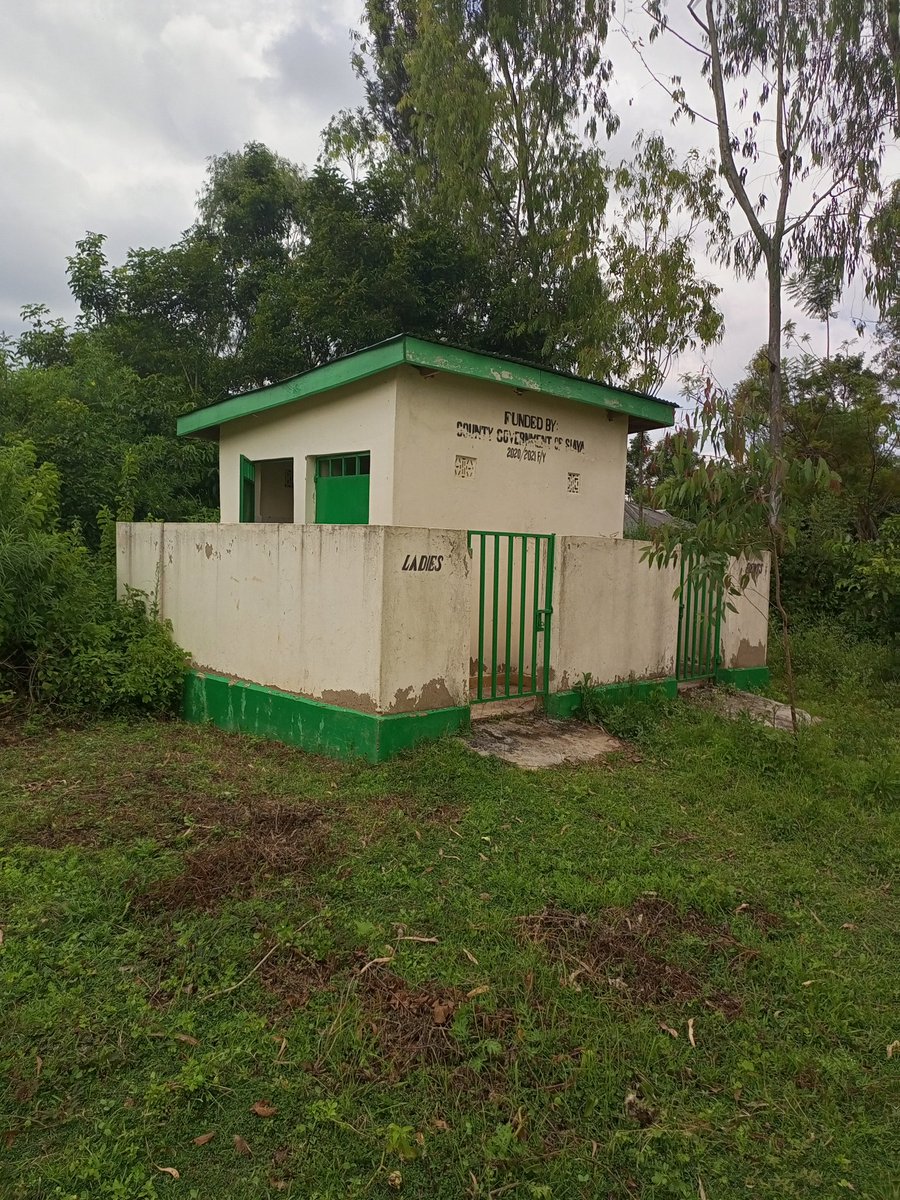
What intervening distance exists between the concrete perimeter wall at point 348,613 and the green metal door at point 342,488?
1.69 metres

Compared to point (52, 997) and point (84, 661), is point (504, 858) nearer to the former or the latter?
point (52, 997)

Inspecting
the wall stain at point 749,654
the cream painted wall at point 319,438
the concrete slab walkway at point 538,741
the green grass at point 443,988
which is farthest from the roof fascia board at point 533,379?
the green grass at point 443,988

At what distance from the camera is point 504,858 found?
11.9 ft

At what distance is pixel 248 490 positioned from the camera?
380 inches

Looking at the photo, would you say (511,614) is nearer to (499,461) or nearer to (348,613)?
(348,613)

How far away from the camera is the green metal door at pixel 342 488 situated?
7.68 metres

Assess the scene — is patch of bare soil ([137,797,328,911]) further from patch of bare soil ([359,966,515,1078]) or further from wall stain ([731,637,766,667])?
wall stain ([731,637,766,667])

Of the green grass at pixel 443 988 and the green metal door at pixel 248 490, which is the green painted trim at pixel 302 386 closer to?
the green metal door at pixel 248 490

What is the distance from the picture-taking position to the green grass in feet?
6.40

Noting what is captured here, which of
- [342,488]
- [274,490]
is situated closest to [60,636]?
[342,488]

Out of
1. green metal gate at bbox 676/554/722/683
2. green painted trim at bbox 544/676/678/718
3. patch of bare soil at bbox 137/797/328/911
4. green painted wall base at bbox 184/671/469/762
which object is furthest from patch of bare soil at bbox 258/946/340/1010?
green metal gate at bbox 676/554/722/683

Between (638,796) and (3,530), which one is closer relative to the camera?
(638,796)

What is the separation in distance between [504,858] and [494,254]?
53.5ft

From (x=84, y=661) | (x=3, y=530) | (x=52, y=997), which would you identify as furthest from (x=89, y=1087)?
(x=3, y=530)
